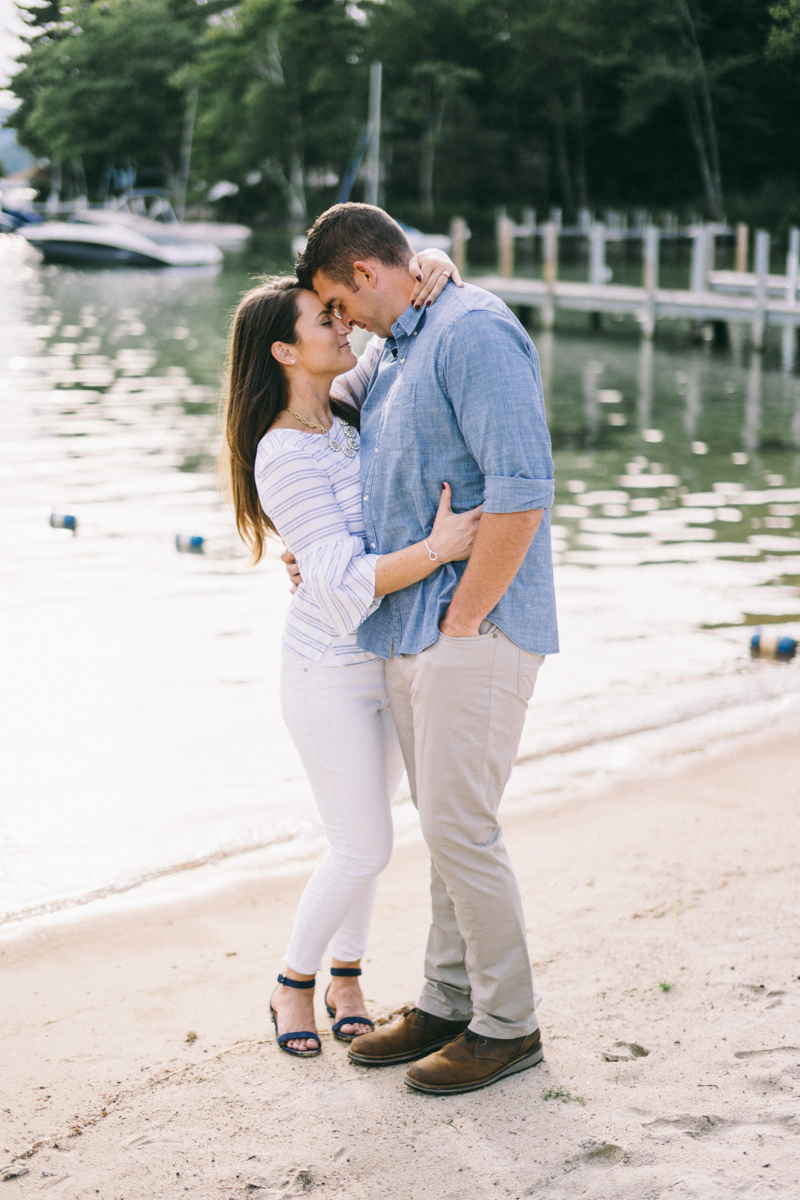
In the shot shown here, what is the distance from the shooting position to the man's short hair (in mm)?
2562

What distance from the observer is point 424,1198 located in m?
2.39

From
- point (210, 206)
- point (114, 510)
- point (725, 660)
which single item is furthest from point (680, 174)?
point (725, 660)

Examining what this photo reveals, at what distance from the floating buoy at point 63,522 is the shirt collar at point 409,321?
7773mm

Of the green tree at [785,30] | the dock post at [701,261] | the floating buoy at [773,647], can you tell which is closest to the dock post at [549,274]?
the dock post at [701,261]

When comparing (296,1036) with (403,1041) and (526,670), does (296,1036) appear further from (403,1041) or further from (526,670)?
(526,670)

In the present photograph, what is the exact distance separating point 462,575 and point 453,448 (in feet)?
0.89

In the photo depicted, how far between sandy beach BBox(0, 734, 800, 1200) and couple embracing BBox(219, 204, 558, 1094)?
186 millimetres

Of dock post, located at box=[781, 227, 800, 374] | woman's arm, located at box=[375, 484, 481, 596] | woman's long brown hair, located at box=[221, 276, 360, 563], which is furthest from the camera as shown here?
dock post, located at box=[781, 227, 800, 374]

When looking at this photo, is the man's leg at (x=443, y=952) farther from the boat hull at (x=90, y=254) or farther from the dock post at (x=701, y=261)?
the boat hull at (x=90, y=254)

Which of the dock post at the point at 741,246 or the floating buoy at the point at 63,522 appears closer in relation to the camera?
the floating buoy at the point at 63,522

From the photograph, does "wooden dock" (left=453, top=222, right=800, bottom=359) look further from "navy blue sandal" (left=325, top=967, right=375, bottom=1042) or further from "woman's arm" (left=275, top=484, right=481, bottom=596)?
"woman's arm" (left=275, top=484, right=481, bottom=596)

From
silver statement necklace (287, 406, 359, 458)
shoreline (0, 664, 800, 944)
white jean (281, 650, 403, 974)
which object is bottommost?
shoreline (0, 664, 800, 944)

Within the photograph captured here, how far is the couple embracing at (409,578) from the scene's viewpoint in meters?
2.48

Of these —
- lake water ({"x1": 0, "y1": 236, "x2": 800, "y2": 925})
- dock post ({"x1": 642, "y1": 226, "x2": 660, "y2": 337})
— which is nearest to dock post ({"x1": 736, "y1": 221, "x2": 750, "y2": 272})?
dock post ({"x1": 642, "y1": 226, "x2": 660, "y2": 337})
